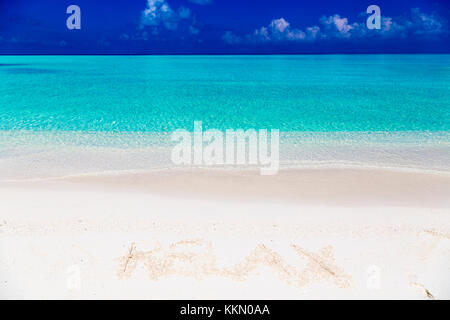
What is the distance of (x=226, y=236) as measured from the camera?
181 inches

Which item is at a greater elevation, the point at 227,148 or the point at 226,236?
the point at 227,148

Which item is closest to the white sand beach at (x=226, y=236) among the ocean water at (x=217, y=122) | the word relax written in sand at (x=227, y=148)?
the word relax written in sand at (x=227, y=148)

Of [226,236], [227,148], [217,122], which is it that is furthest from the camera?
[217,122]

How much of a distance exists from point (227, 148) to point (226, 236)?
4482 millimetres

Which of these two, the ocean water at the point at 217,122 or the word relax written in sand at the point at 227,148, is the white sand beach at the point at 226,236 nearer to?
the word relax written in sand at the point at 227,148

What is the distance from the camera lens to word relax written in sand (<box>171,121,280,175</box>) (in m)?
7.72

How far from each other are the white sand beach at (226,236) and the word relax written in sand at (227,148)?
35.3 inches

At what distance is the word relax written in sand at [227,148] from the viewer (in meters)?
7.72

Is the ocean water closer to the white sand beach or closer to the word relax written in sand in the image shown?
the word relax written in sand

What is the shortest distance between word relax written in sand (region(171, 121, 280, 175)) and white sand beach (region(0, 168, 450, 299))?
35.3 inches

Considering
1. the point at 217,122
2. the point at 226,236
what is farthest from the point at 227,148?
the point at 226,236

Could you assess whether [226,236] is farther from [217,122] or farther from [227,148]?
[217,122]
